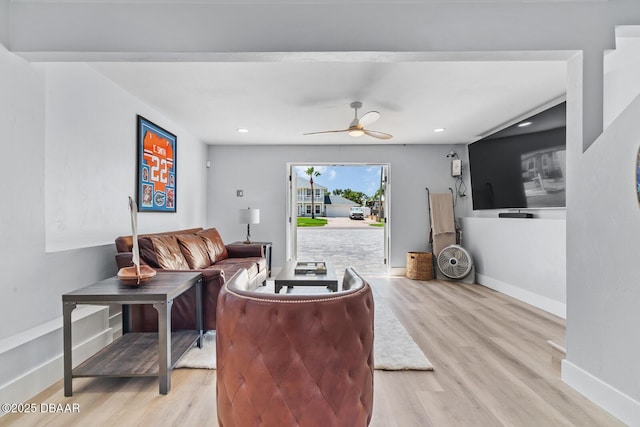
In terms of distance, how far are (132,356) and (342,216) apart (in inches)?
887

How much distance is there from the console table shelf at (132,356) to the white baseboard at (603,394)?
8.49ft

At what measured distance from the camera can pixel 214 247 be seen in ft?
12.8

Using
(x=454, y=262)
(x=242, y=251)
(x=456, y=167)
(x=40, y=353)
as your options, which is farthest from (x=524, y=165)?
(x=40, y=353)

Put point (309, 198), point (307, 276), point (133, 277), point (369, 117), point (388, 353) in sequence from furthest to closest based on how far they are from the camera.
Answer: point (309, 198) < point (369, 117) < point (307, 276) < point (388, 353) < point (133, 277)

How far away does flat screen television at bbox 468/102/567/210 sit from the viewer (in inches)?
130

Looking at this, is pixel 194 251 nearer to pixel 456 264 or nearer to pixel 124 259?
pixel 124 259

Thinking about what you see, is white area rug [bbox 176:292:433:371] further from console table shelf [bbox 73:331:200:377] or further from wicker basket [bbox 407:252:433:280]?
wicker basket [bbox 407:252:433:280]

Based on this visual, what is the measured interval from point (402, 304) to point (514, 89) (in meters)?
2.65

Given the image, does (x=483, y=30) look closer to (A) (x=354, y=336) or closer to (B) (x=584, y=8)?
(B) (x=584, y=8)

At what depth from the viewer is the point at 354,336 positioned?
116cm

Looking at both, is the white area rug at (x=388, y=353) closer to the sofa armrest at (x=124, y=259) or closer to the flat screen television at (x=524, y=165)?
the sofa armrest at (x=124, y=259)

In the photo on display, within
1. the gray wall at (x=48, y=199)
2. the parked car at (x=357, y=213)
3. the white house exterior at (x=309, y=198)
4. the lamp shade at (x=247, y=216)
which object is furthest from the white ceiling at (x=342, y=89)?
the white house exterior at (x=309, y=198)

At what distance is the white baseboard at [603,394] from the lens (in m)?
1.55

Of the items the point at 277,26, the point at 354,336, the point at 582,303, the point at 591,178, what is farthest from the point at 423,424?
the point at 277,26
